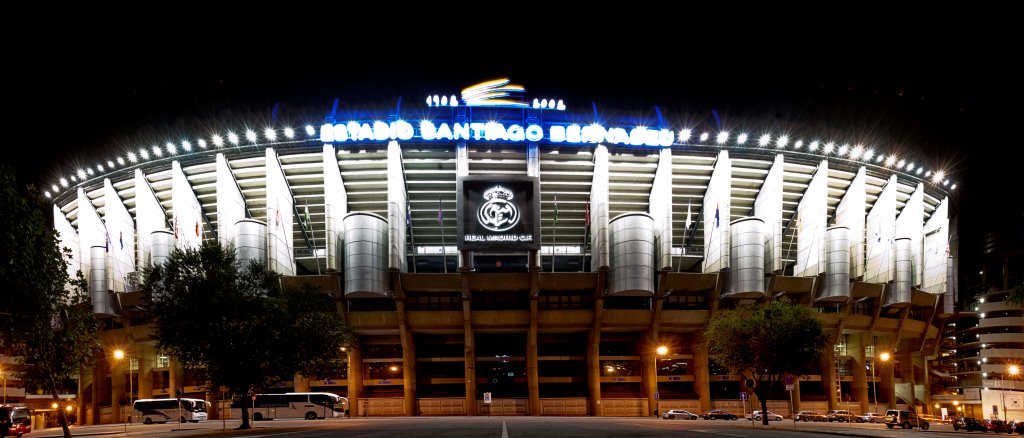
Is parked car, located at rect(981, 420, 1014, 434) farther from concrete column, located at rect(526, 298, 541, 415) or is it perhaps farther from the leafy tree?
concrete column, located at rect(526, 298, 541, 415)

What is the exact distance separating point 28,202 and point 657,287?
165 feet

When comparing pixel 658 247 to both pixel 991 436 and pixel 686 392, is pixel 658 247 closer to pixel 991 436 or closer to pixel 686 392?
pixel 686 392

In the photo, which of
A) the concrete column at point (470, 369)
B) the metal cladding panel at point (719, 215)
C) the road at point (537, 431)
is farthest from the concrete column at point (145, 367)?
the metal cladding panel at point (719, 215)

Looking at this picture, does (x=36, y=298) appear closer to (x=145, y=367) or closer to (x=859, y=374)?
(x=145, y=367)

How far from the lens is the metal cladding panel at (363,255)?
6147 cm

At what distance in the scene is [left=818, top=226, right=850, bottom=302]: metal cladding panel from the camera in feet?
218

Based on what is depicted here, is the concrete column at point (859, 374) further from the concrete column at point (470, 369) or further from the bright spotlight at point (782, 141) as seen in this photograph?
the concrete column at point (470, 369)

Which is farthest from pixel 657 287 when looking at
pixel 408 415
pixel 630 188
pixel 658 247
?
pixel 408 415

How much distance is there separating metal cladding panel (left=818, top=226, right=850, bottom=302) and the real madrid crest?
3097 centimetres

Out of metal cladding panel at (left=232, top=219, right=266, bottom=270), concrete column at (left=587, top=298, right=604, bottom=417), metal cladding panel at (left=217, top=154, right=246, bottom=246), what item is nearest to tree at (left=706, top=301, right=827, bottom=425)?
concrete column at (left=587, top=298, right=604, bottom=417)

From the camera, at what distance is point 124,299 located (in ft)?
223

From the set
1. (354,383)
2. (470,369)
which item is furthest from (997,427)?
(354,383)

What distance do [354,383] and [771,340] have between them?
4070 cm

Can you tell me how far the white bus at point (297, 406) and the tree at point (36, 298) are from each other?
28327 mm
